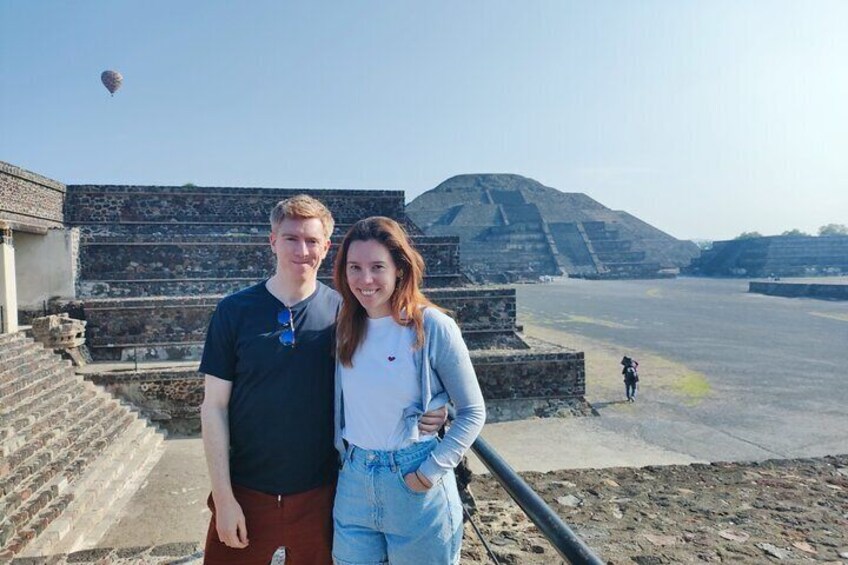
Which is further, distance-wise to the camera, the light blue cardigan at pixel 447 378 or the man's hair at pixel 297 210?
the man's hair at pixel 297 210

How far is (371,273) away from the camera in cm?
157

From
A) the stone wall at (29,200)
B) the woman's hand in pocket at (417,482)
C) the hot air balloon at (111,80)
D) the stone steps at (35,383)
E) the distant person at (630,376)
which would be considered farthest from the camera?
the hot air balloon at (111,80)

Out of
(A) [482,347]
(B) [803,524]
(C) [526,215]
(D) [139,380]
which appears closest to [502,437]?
(A) [482,347]

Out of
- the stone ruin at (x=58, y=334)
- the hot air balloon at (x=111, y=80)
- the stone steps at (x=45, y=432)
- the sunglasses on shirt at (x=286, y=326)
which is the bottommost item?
the stone steps at (x=45, y=432)

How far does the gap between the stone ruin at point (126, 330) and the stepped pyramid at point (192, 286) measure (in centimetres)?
2

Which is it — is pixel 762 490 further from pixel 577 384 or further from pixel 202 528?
pixel 202 528

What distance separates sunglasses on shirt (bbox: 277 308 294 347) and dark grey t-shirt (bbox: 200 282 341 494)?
14mm

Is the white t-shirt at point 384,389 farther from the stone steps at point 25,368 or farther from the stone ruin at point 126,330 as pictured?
the stone steps at point 25,368

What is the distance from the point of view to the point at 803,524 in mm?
4578

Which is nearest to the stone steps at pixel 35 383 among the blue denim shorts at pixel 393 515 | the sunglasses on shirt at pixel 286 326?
the sunglasses on shirt at pixel 286 326

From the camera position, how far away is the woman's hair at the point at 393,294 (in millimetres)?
1579

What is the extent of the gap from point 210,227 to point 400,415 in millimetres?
11649

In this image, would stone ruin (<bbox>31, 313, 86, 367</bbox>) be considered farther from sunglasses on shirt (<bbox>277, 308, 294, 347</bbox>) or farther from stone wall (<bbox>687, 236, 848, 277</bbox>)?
stone wall (<bbox>687, 236, 848, 277</bbox>)

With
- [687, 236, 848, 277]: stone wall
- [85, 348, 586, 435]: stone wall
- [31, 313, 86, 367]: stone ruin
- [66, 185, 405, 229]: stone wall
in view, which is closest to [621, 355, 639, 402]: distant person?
[85, 348, 586, 435]: stone wall
